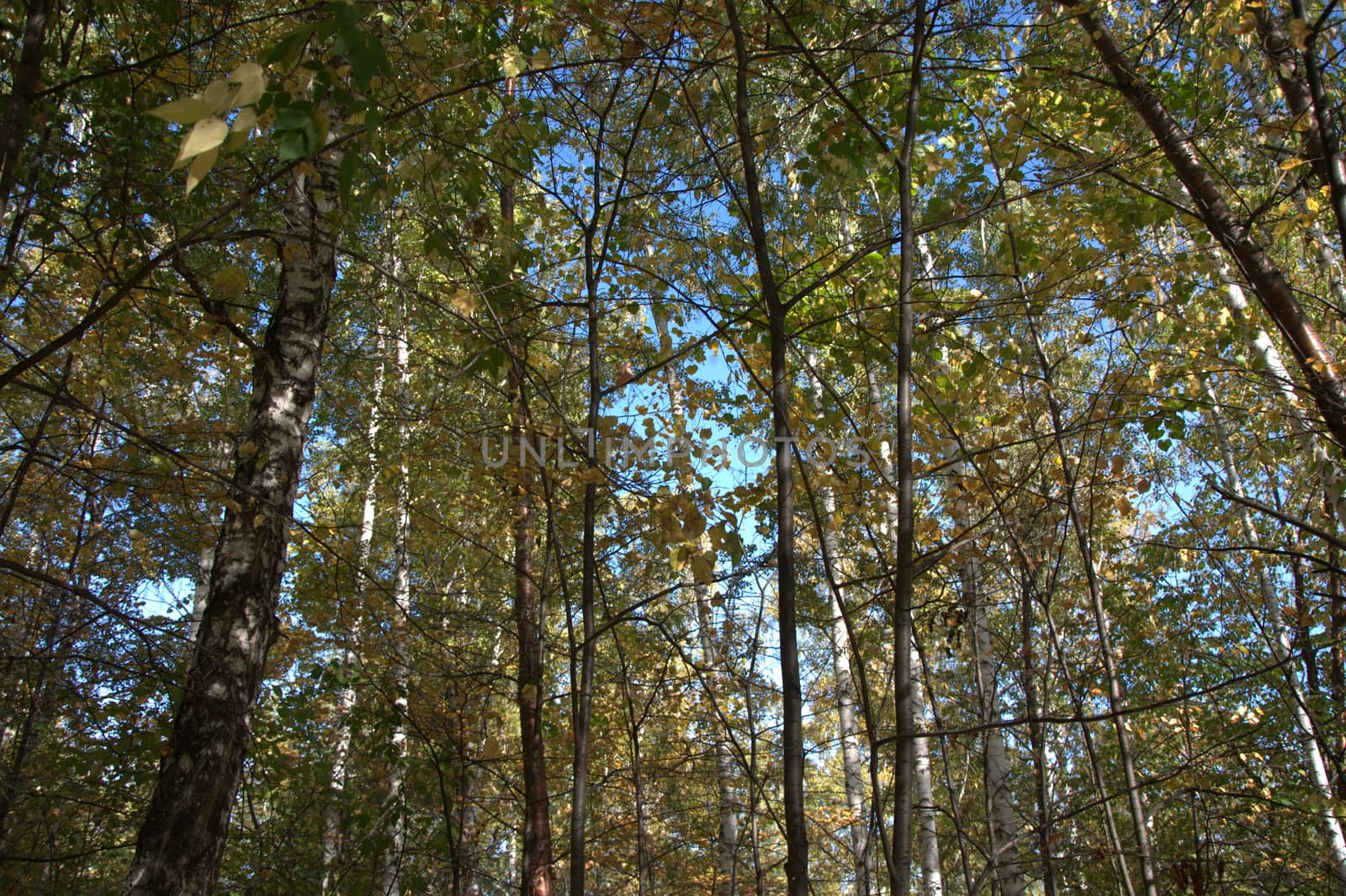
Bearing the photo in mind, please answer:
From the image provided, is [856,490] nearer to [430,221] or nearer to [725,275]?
[725,275]

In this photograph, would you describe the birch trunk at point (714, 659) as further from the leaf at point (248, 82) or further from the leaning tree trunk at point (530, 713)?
the leaf at point (248, 82)

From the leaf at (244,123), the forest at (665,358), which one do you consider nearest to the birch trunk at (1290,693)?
the forest at (665,358)

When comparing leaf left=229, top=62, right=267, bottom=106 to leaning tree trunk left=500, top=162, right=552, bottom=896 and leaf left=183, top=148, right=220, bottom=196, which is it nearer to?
leaf left=183, top=148, right=220, bottom=196

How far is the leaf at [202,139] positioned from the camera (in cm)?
71

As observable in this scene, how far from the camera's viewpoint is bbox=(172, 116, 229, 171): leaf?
28.0 inches

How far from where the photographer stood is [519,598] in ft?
15.1

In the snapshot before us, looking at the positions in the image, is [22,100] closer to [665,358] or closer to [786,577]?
[786,577]

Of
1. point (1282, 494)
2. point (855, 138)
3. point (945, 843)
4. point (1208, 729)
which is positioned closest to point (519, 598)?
point (855, 138)

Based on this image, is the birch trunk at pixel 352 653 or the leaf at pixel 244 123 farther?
the birch trunk at pixel 352 653

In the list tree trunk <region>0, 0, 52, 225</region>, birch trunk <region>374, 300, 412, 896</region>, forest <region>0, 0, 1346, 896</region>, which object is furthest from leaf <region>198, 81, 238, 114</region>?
birch trunk <region>374, 300, 412, 896</region>

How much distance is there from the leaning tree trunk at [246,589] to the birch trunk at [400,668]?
0.45 metres

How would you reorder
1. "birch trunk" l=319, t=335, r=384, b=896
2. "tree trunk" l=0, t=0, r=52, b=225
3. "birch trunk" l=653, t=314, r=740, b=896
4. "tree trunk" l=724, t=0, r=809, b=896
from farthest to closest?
"birch trunk" l=319, t=335, r=384, b=896
"birch trunk" l=653, t=314, r=740, b=896
"tree trunk" l=0, t=0, r=52, b=225
"tree trunk" l=724, t=0, r=809, b=896

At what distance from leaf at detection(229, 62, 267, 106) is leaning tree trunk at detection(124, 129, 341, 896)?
1213 mm

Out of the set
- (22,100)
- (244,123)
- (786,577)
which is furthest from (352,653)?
(244,123)
